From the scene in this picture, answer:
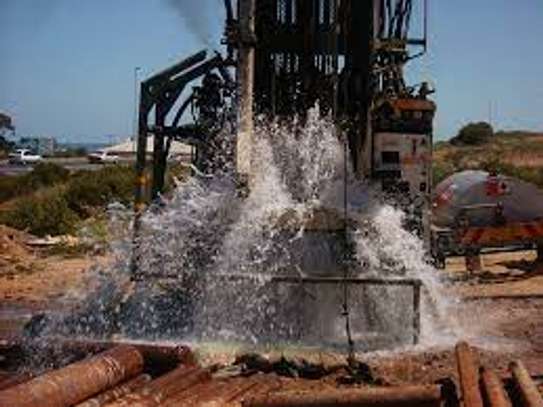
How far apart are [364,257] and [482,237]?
6.15 m

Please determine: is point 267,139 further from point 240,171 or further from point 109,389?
point 109,389

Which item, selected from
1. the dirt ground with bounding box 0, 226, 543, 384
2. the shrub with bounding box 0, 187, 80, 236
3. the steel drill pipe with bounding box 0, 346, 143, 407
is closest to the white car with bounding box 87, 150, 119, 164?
the shrub with bounding box 0, 187, 80, 236

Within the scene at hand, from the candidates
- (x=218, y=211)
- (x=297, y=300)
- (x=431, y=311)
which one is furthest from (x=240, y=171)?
(x=431, y=311)

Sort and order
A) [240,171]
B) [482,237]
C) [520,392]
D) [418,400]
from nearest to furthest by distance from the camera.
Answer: [418,400] → [520,392] → [240,171] → [482,237]

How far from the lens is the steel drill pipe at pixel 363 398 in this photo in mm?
Answer: 7465

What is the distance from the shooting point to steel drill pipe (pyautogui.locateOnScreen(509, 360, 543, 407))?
7484mm

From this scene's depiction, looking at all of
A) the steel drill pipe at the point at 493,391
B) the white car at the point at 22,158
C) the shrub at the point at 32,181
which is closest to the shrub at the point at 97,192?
the shrub at the point at 32,181

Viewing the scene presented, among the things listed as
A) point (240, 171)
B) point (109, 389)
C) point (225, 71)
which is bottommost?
point (109, 389)

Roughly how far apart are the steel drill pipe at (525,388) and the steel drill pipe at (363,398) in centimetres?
64

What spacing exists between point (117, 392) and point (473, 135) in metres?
65.8

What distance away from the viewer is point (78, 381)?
7812mm

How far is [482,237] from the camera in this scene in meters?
16.8

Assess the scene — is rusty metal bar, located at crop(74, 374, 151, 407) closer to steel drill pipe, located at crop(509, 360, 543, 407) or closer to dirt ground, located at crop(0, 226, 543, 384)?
dirt ground, located at crop(0, 226, 543, 384)

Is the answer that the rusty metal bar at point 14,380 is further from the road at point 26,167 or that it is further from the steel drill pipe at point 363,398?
the road at point 26,167
